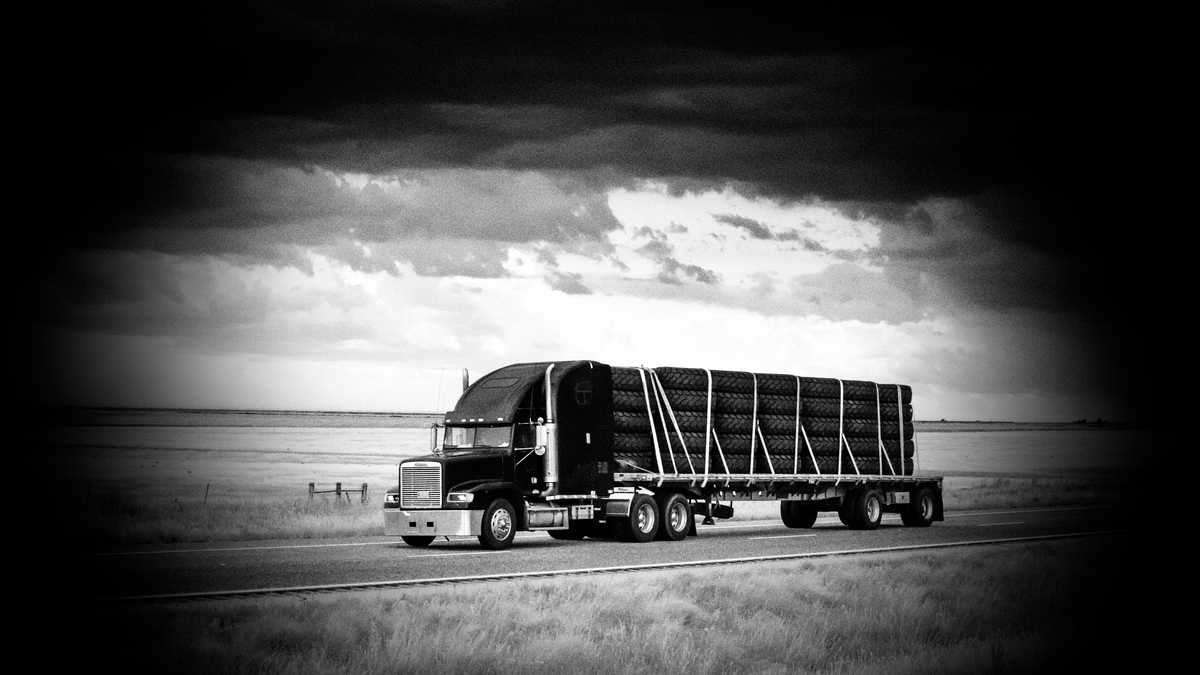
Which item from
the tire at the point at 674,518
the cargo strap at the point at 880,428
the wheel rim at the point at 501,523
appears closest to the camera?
the wheel rim at the point at 501,523

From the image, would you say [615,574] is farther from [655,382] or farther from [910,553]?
[655,382]

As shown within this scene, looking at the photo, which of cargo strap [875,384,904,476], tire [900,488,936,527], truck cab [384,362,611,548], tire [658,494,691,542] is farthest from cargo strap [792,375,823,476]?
truck cab [384,362,611,548]

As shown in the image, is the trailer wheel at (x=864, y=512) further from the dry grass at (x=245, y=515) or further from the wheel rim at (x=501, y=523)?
the wheel rim at (x=501, y=523)

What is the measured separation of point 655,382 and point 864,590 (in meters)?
11.2

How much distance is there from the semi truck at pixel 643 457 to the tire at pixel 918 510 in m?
0.04

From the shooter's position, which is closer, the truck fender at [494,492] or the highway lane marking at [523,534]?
the highway lane marking at [523,534]

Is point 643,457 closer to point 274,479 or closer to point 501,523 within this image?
point 501,523

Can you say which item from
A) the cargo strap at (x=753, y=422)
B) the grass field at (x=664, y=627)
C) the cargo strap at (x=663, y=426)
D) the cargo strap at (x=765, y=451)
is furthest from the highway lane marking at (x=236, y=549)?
the cargo strap at (x=765, y=451)

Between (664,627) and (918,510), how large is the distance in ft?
68.8

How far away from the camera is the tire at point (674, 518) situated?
1118 inches

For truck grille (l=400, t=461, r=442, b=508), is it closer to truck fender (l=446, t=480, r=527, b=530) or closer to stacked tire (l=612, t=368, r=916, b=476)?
truck fender (l=446, t=480, r=527, b=530)

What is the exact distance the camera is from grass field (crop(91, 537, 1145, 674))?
42.8 ft

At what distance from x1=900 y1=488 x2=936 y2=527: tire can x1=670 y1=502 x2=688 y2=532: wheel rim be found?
27.2 ft

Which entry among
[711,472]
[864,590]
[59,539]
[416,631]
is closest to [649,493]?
[711,472]
